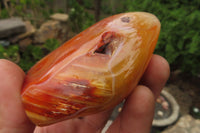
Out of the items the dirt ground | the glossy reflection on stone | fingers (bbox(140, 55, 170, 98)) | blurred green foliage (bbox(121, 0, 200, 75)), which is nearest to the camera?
the glossy reflection on stone

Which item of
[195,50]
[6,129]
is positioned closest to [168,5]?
[195,50]

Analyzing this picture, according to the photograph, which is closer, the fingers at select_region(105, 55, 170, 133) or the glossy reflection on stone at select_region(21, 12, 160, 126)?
the glossy reflection on stone at select_region(21, 12, 160, 126)

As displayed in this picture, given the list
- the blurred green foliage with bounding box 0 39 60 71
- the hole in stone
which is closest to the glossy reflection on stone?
the hole in stone

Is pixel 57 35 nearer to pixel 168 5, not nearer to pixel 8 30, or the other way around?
pixel 8 30

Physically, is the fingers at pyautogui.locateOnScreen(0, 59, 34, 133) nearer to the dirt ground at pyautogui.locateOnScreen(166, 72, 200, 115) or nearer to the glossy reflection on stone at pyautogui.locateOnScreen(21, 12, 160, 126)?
the glossy reflection on stone at pyautogui.locateOnScreen(21, 12, 160, 126)

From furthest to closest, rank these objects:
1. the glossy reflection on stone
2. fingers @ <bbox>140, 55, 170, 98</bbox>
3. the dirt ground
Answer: the dirt ground < fingers @ <bbox>140, 55, 170, 98</bbox> < the glossy reflection on stone

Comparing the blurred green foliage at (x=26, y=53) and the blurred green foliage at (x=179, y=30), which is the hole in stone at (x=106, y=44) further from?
the blurred green foliage at (x=26, y=53)
